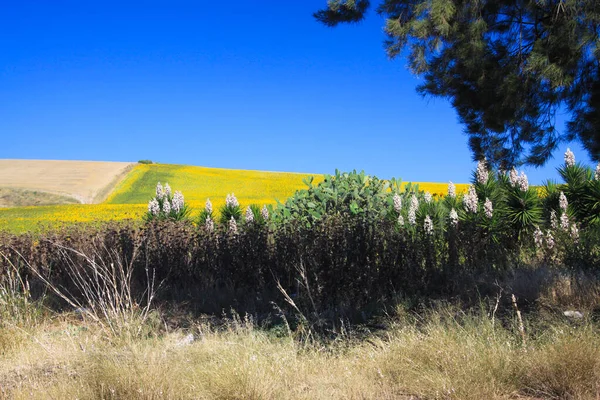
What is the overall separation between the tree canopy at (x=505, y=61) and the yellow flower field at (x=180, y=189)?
16.8 m

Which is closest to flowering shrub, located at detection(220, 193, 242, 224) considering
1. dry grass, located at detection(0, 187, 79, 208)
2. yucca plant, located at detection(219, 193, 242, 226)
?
yucca plant, located at detection(219, 193, 242, 226)

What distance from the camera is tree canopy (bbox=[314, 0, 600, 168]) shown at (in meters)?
5.52

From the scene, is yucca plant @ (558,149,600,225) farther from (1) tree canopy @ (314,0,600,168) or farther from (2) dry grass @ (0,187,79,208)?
(2) dry grass @ (0,187,79,208)

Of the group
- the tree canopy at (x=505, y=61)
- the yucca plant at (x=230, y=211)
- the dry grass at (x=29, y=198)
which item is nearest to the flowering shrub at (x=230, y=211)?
the yucca plant at (x=230, y=211)

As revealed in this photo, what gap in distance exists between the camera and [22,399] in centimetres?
336

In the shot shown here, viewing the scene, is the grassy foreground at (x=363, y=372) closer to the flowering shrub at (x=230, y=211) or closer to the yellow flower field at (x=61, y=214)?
the flowering shrub at (x=230, y=211)

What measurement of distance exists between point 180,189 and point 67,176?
11522 mm

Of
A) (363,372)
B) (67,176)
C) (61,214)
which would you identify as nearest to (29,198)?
(67,176)

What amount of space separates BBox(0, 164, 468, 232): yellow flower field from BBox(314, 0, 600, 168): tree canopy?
16.8 m

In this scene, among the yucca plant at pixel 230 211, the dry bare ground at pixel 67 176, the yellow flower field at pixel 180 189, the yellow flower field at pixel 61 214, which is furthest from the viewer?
the dry bare ground at pixel 67 176

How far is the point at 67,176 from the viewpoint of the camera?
42062 millimetres

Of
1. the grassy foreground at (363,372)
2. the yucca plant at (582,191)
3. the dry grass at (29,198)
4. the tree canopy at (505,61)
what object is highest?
the tree canopy at (505,61)

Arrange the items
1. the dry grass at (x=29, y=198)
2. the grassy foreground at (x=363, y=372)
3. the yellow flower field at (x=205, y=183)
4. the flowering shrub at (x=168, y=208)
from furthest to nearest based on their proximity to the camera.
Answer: the yellow flower field at (x=205, y=183), the dry grass at (x=29, y=198), the flowering shrub at (x=168, y=208), the grassy foreground at (x=363, y=372)

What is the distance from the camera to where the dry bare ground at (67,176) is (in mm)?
36188
